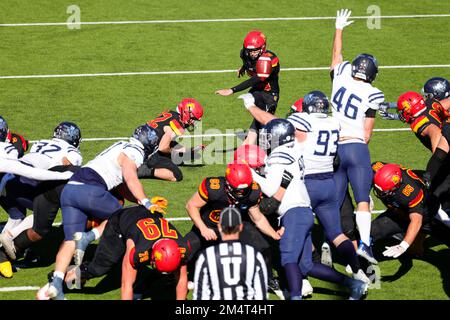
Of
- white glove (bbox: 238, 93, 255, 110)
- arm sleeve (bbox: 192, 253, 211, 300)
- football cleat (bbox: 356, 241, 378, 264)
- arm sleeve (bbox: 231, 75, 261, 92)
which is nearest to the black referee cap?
arm sleeve (bbox: 192, 253, 211, 300)

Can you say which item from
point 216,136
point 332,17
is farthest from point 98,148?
point 332,17

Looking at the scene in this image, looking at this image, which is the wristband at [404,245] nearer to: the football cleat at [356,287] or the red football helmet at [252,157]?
the football cleat at [356,287]

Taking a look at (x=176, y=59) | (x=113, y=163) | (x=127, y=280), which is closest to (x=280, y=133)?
(x=113, y=163)

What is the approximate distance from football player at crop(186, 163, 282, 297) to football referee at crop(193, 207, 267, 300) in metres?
1.30

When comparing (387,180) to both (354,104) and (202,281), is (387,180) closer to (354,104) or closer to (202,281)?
(354,104)

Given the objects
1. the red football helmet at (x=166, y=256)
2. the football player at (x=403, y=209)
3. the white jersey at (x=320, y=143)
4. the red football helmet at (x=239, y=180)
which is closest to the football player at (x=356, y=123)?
the football player at (x=403, y=209)

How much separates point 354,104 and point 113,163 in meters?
3.06

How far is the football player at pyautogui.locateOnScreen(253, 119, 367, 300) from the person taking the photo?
8.38 metres

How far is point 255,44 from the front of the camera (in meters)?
12.1

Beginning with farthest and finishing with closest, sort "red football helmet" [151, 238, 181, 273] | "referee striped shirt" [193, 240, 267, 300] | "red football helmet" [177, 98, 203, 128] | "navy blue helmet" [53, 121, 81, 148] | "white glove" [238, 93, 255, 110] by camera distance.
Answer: "red football helmet" [177, 98, 203, 128] < "white glove" [238, 93, 255, 110] < "navy blue helmet" [53, 121, 81, 148] < "red football helmet" [151, 238, 181, 273] < "referee striped shirt" [193, 240, 267, 300]

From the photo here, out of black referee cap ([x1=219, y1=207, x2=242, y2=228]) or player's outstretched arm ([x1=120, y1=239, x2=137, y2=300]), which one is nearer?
black referee cap ([x1=219, y1=207, x2=242, y2=228])

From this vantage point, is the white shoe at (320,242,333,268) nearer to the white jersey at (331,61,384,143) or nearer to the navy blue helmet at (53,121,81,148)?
the white jersey at (331,61,384,143)

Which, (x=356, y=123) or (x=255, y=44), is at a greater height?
(x=255, y=44)
